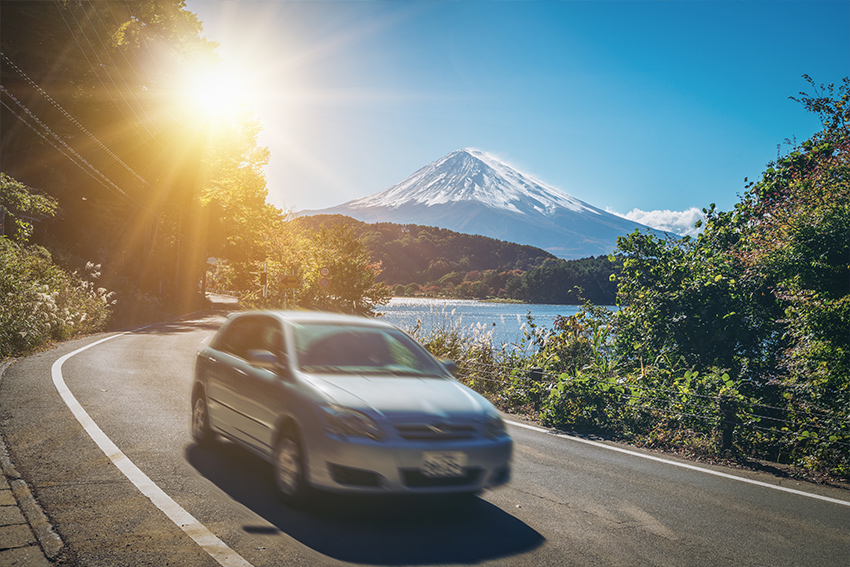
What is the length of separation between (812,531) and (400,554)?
137 inches

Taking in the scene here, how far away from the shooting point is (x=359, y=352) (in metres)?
5.70

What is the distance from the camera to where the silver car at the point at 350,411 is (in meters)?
4.42

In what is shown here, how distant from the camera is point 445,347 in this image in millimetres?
14680

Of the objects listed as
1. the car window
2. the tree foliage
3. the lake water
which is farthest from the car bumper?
the lake water

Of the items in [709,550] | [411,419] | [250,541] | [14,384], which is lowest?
[14,384]

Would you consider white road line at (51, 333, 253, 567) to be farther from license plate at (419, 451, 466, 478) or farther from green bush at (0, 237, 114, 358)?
green bush at (0, 237, 114, 358)

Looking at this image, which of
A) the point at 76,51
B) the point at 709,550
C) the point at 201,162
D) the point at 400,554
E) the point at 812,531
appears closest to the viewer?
the point at 400,554

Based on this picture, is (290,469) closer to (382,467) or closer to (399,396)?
(382,467)

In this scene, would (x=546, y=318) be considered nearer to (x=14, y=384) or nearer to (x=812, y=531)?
(x=812, y=531)

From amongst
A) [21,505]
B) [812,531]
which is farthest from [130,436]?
[812,531]

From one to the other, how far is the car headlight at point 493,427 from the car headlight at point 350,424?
2.97ft

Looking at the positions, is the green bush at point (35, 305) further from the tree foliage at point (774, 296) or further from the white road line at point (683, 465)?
the tree foliage at point (774, 296)

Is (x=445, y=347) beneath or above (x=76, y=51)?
beneath

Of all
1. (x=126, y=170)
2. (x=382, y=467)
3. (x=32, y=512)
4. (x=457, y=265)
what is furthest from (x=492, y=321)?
(x=457, y=265)
